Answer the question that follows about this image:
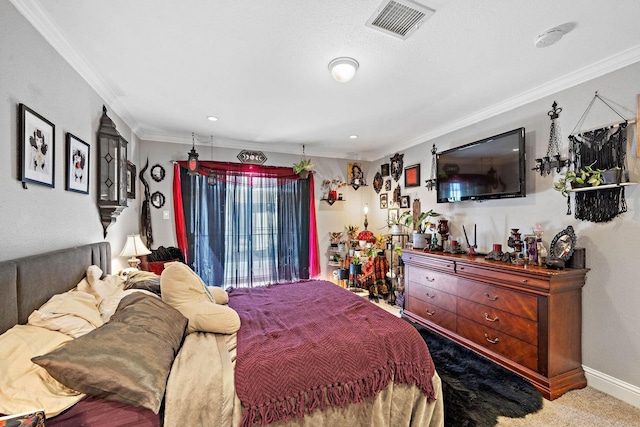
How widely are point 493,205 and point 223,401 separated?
10.3 feet

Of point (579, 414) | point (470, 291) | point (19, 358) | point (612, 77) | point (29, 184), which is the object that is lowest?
point (579, 414)

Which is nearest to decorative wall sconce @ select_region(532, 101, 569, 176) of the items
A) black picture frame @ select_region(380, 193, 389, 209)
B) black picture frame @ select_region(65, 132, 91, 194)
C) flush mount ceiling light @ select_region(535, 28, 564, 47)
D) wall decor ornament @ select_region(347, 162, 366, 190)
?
flush mount ceiling light @ select_region(535, 28, 564, 47)

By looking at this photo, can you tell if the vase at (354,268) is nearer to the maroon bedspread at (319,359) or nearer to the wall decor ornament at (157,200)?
the maroon bedspread at (319,359)

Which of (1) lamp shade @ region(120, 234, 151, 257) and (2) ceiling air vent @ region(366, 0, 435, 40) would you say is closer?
(2) ceiling air vent @ region(366, 0, 435, 40)

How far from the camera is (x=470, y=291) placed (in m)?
2.80

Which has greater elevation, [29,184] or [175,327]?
[29,184]

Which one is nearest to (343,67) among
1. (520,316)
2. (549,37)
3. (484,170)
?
(549,37)

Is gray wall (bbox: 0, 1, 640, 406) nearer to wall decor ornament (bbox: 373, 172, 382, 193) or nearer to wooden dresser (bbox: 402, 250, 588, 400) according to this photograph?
wooden dresser (bbox: 402, 250, 588, 400)

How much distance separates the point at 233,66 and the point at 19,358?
2.09 metres

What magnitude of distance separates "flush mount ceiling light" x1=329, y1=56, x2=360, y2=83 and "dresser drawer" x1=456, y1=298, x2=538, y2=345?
2.41 m

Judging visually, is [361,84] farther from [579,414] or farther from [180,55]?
[579,414]

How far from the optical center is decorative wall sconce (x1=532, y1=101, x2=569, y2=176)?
2.49 m

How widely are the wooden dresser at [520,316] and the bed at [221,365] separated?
44.1 inches

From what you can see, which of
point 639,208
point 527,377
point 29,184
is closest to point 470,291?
point 527,377
